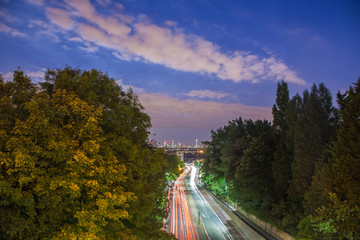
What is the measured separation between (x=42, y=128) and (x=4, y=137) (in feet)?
4.24

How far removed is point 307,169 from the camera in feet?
81.5

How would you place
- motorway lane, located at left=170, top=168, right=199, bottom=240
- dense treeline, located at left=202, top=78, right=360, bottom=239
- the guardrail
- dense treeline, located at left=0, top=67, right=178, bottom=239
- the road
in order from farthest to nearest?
the road → motorway lane, located at left=170, top=168, right=199, bottom=240 → the guardrail → dense treeline, located at left=202, top=78, right=360, bottom=239 → dense treeline, located at left=0, top=67, right=178, bottom=239

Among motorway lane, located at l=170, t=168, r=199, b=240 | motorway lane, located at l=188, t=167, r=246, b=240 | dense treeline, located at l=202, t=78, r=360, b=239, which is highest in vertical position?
dense treeline, located at l=202, t=78, r=360, b=239

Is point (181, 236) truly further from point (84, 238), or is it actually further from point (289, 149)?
point (84, 238)

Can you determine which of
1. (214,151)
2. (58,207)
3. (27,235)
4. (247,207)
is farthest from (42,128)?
(214,151)

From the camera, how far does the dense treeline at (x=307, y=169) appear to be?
16812 millimetres

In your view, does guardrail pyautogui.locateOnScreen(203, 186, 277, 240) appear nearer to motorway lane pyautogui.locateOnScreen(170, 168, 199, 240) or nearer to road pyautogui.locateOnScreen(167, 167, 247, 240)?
road pyautogui.locateOnScreen(167, 167, 247, 240)

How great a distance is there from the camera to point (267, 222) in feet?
100

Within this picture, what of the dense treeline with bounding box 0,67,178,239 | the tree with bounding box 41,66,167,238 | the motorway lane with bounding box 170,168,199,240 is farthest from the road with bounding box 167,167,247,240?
the dense treeline with bounding box 0,67,178,239

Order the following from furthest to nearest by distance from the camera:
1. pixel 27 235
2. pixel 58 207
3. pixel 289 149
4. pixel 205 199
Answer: pixel 205 199 < pixel 289 149 < pixel 58 207 < pixel 27 235

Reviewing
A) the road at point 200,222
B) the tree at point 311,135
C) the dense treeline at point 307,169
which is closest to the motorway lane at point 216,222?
the road at point 200,222

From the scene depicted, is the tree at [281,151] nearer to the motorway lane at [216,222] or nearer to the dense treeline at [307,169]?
the dense treeline at [307,169]

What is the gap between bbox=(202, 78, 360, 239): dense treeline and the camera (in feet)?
55.2

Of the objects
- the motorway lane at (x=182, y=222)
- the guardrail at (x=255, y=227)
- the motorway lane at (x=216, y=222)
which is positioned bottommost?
the motorway lane at (x=216, y=222)
